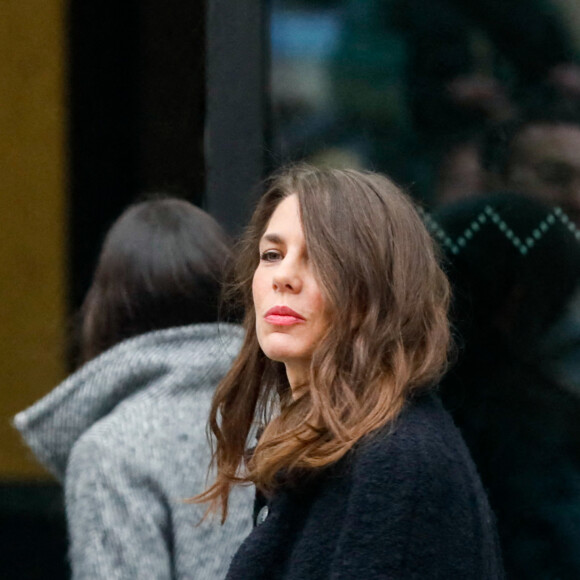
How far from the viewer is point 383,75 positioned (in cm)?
353

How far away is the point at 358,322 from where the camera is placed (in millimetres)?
1996

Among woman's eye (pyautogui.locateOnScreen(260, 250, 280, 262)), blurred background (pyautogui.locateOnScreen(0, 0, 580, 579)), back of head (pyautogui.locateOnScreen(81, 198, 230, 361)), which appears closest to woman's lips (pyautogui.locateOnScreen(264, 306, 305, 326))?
woman's eye (pyautogui.locateOnScreen(260, 250, 280, 262))

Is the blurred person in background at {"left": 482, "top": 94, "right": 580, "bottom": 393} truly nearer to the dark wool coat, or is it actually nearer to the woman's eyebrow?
the woman's eyebrow

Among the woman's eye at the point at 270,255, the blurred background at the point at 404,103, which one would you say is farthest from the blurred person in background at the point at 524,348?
the woman's eye at the point at 270,255

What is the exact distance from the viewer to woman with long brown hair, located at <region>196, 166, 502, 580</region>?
5.98ft

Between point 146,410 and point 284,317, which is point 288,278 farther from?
point 146,410

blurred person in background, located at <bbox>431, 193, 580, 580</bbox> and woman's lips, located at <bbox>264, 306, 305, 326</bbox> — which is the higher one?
woman's lips, located at <bbox>264, 306, 305, 326</bbox>

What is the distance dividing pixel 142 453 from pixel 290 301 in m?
0.73

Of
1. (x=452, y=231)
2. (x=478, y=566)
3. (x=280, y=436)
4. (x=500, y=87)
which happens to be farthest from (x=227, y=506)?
→ (x=500, y=87)

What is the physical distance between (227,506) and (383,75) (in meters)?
1.54

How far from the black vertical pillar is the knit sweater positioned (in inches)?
36.4

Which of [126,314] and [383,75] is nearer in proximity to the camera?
[126,314]

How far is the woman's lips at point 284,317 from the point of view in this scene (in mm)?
2020

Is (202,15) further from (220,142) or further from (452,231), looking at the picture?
(452,231)
